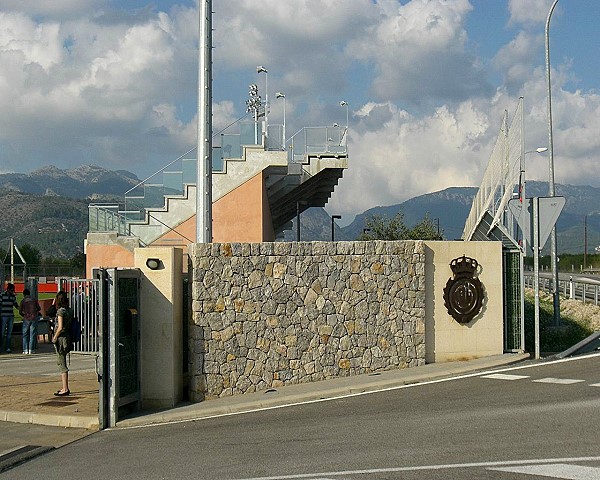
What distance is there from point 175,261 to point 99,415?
2963mm

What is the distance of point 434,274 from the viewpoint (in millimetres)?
16531

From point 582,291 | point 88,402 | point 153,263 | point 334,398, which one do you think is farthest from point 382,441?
point 582,291

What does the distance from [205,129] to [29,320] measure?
8.38 metres

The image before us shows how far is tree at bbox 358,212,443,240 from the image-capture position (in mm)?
55031

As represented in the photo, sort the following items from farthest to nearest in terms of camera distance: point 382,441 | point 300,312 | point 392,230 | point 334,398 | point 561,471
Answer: point 392,230 → point 300,312 → point 334,398 → point 382,441 → point 561,471

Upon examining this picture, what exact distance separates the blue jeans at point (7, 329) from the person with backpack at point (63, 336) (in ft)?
28.5

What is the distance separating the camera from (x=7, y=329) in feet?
76.0

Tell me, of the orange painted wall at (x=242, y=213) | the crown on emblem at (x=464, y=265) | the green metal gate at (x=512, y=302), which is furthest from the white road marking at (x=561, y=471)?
the orange painted wall at (x=242, y=213)

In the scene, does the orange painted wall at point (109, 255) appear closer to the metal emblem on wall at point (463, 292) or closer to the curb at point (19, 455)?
the metal emblem on wall at point (463, 292)

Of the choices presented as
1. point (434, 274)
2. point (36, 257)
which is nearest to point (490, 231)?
point (434, 274)

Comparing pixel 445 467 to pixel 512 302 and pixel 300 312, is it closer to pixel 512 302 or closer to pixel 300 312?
pixel 300 312

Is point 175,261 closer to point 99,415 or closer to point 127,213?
point 99,415

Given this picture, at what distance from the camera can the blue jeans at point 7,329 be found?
75.4ft

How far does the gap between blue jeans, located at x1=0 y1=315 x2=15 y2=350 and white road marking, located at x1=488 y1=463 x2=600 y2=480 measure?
17530mm
